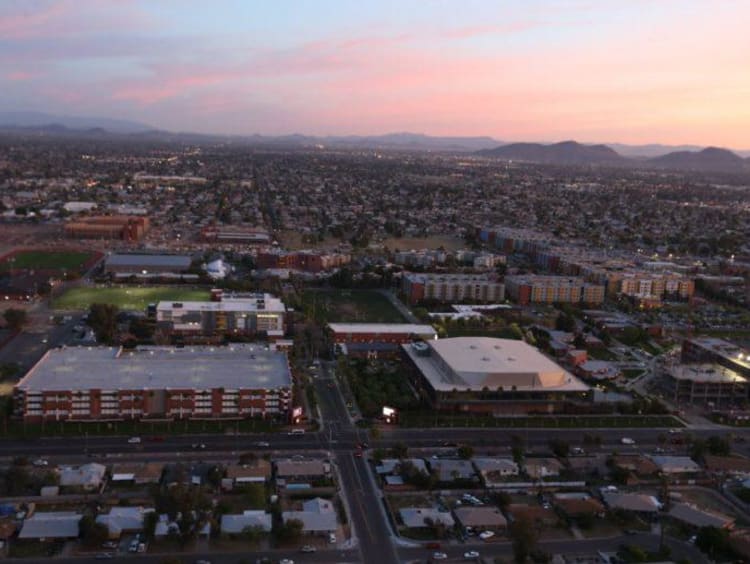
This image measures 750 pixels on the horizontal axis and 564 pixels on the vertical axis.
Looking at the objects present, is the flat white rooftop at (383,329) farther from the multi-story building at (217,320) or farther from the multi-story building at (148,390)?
the multi-story building at (148,390)

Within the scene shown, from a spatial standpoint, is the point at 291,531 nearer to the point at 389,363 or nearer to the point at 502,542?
the point at 502,542

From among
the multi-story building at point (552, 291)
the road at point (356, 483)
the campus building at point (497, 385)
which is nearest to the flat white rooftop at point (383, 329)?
the campus building at point (497, 385)

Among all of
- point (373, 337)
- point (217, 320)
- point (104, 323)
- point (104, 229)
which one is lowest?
point (373, 337)

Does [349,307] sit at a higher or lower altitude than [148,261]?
lower

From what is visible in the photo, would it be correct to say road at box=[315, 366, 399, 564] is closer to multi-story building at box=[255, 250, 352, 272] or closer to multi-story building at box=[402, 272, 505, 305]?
multi-story building at box=[402, 272, 505, 305]

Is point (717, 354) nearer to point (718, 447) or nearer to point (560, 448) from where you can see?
point (718, 447)

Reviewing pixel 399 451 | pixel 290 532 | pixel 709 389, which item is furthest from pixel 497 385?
pixel 290 532
